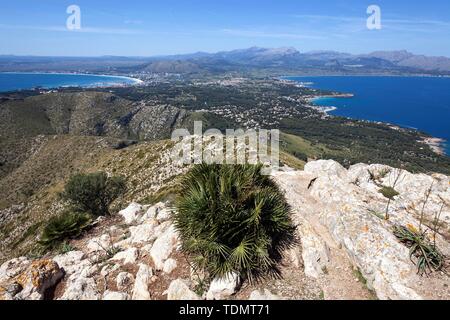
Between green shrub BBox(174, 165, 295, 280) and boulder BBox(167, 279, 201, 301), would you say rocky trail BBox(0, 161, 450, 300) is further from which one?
green shrub BBox(174, 165, 295, 280)

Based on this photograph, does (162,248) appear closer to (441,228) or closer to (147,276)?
(147,276)

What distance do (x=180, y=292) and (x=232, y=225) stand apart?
2.34 m

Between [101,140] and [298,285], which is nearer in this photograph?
[298,285]

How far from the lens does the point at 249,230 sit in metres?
9.32

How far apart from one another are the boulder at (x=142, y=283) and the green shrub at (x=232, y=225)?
1.29 metres

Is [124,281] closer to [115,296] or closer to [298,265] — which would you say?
[115,296]

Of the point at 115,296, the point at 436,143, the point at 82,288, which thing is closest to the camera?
the point at 115,296

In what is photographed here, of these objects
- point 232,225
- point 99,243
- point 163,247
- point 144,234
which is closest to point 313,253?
point 232,225

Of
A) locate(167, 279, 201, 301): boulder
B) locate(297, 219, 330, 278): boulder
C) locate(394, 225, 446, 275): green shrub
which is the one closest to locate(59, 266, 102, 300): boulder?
locate(167, 279, 201, 301): boulder

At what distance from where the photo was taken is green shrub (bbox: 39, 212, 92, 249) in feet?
44.0

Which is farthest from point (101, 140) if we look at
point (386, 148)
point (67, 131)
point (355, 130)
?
point (355, 130)

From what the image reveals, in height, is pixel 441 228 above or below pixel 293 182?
below

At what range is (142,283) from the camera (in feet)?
30.2
